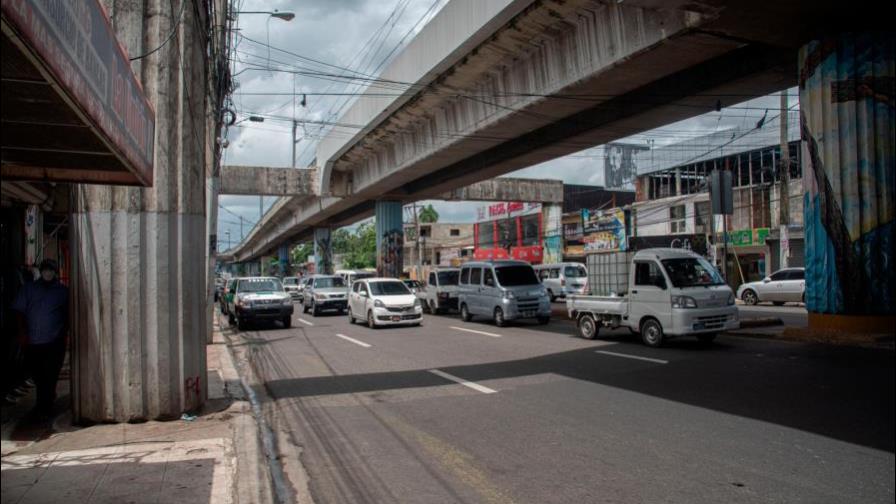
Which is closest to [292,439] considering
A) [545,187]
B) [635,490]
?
[635,490]

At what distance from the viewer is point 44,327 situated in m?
7.28

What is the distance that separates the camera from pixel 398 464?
6.08 meters

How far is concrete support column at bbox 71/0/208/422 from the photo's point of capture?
7.19 meters

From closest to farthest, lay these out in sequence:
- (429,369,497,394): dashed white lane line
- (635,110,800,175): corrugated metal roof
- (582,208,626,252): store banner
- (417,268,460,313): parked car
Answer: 1. (429,369,497,394): dashed white lane line
2. (417,268,460,313): parked car
3. (635,110,800,175): corrugated metal roof
4. (582,208,626,252): store banner

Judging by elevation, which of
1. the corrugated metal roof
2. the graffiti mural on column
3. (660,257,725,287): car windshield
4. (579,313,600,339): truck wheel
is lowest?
(579,313,600,339): truck wheel

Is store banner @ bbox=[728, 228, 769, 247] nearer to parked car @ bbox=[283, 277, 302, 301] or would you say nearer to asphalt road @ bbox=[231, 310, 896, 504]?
asphalt road @ bbox=[231, 310, 896, 504]

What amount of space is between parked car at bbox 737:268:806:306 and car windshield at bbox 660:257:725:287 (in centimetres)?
1443

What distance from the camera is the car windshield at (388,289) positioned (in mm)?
21062

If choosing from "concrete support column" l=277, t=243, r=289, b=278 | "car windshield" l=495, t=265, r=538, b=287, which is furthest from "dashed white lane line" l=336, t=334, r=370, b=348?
"concrete support column" l=277, t=243, r=289, b=278

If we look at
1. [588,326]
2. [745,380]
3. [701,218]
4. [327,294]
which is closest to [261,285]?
[327,294]

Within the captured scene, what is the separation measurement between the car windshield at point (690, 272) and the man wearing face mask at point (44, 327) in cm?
1099

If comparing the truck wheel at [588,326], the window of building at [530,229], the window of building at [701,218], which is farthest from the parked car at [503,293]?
the window of building at [530,229]

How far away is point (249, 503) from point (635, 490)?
3116 millimetres

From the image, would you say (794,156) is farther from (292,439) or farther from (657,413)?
(292,439)
